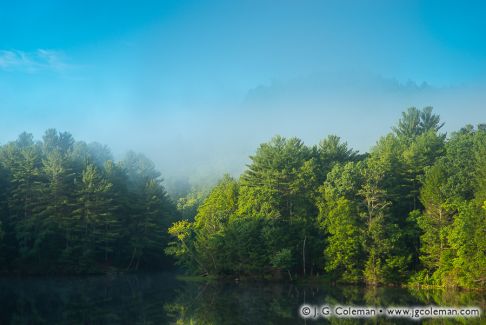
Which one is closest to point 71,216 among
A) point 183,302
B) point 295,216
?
point 295,216

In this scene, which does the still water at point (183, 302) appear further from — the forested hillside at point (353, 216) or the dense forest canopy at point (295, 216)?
the dense forest canopy at point (295, 216)

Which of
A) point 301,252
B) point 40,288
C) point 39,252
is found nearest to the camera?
point 40,288

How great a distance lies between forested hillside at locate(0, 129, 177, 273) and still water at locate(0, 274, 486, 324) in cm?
1424

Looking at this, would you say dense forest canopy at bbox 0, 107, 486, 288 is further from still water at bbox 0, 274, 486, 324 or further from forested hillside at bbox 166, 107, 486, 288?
still water at bbox 0, 274, 486, 324

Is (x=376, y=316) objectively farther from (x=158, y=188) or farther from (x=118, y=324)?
(x=158, y=188)

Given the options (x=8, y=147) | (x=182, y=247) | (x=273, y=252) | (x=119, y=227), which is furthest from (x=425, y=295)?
(x=8, y=147)

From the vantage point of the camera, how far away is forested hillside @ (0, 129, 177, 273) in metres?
62.0

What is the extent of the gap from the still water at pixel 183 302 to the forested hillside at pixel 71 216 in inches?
561

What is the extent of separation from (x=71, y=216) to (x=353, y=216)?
40.3 metres

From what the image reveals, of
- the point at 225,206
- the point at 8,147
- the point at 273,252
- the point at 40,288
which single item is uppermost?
the point at 8,147

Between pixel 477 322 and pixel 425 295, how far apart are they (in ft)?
51.8

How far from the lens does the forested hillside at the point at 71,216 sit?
62000mm

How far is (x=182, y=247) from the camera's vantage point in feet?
203

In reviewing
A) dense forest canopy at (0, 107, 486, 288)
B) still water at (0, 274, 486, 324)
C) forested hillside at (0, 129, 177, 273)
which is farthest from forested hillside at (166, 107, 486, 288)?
forested hillside at (0, 129, 177, 273)
